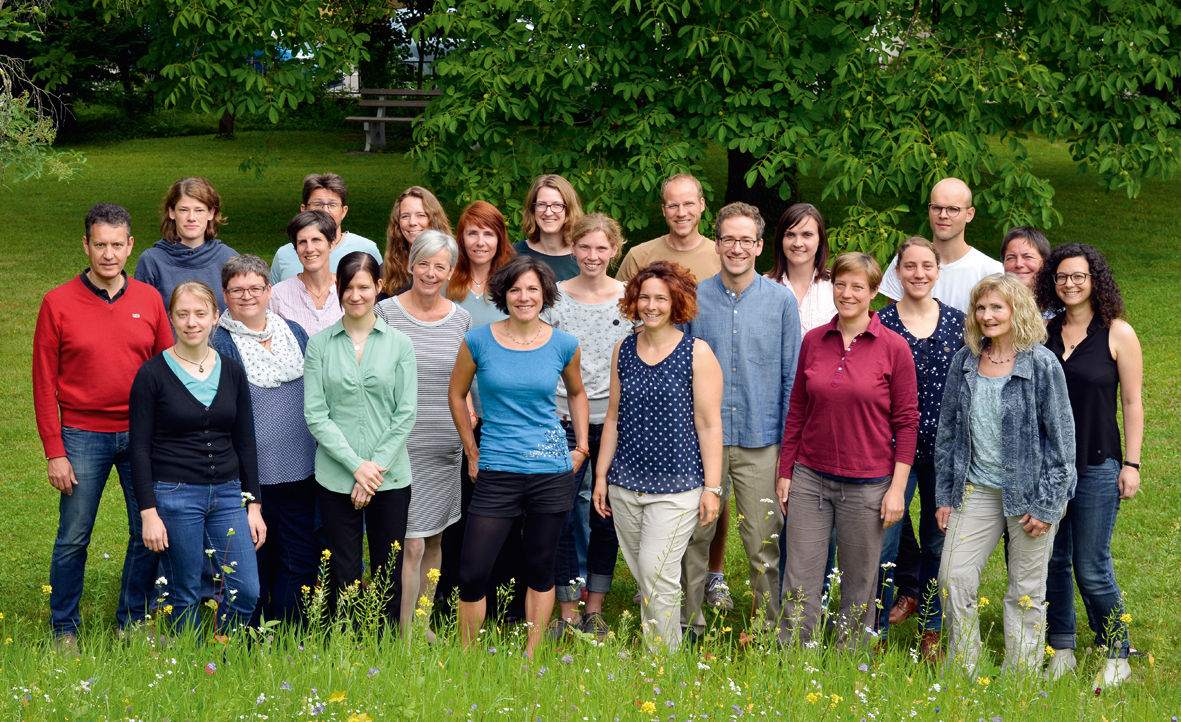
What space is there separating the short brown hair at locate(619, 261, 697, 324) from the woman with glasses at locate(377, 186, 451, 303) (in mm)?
1464

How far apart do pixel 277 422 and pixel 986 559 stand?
3.21 metres

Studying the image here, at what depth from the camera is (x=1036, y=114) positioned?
12.5m

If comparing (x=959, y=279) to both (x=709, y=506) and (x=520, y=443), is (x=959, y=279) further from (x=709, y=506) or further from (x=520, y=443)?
(x=520, y=443)

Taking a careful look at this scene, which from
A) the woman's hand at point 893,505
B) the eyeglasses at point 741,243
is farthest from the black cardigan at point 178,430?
the woman's hand at point 893,505

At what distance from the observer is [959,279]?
552 centimetres

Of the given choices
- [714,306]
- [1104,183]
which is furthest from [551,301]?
[1104,183]

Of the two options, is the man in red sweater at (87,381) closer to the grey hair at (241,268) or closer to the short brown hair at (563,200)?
the grey hair at (241,268)

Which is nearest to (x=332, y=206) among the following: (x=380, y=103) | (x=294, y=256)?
(x=294, y=256)

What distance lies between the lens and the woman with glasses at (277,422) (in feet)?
15.8

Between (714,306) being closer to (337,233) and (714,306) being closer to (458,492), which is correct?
(458,492)

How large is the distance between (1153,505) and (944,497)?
3307 mm

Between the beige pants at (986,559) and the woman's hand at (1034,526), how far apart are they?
5 centimetres

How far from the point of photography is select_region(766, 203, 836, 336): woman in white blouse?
537cm

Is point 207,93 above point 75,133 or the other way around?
the other way around
